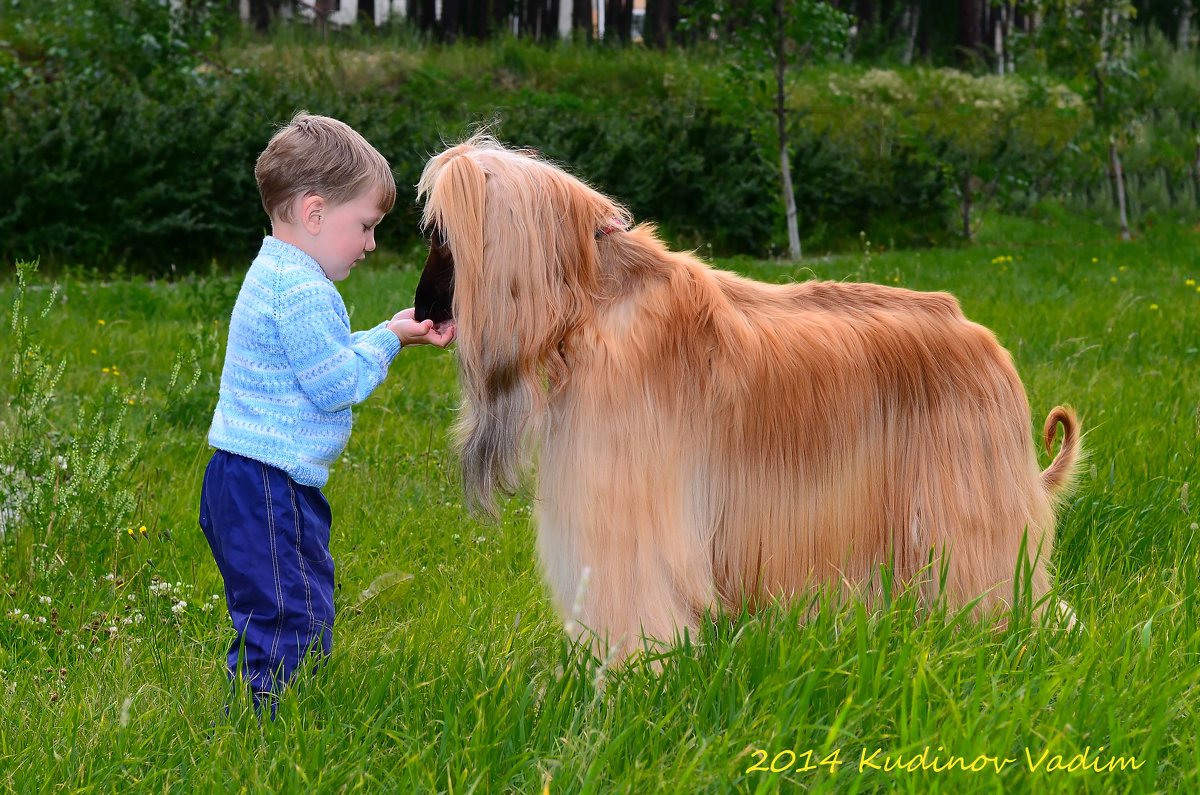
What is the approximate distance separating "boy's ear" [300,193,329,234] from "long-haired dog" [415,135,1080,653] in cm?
30

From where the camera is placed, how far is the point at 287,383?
2.92 m

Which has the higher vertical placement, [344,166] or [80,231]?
[344,166]

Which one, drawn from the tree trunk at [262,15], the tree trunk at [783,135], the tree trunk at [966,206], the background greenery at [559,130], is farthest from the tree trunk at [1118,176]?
the tree trunk at [262,15]

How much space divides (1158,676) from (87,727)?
2.32 m

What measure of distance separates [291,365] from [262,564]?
0.48 metres

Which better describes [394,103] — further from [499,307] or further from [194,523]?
[499,307]

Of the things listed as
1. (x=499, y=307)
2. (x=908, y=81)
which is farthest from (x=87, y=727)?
(x=908, y=81)

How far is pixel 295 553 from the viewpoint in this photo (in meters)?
2.96

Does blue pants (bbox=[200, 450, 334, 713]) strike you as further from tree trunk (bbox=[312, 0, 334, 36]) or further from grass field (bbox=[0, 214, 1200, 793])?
tree trunk (bbox=[312, 0, 334, 36])

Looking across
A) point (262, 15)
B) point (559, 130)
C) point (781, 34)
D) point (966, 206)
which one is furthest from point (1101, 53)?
point (262, 15)

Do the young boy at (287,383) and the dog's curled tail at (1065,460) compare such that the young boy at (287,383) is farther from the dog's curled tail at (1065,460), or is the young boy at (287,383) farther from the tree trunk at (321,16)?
→ the tree trunk at (321,16)

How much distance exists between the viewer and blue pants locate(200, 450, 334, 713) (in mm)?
2898

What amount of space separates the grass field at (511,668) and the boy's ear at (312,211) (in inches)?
35.9

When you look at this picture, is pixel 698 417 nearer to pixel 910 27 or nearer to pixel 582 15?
pixel 582 15
